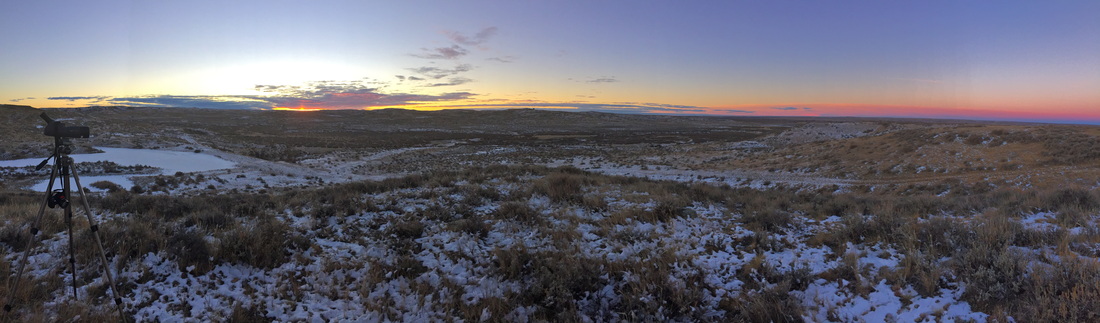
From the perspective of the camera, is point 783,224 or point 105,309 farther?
point 783,224

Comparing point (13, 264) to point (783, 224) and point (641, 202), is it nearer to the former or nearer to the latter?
point (641, 202)

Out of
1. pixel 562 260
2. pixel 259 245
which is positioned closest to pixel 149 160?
pixel 259 245

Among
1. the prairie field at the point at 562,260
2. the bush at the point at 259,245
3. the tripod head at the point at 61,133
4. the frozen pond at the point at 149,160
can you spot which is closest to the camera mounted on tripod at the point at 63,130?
the tripod head at the point at 61,133

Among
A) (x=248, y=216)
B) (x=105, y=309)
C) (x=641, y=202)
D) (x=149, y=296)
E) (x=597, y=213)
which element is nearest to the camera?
(x=105, y=309)

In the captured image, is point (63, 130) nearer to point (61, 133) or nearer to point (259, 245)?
point (61, 133)

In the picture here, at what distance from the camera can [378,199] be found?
1008cm

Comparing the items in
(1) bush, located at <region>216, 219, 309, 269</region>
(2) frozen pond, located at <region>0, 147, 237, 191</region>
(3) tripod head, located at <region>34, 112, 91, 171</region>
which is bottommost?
(2) frozen pond, located at <region>0, 147, 237, 191</region>

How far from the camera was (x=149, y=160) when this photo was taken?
2180 cm

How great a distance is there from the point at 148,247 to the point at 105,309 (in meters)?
1.51

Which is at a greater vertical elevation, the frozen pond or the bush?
the bush

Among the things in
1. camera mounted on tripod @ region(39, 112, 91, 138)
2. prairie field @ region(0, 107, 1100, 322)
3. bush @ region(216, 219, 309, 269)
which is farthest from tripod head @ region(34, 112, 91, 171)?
bush @ region(216, 219, 309, 269)

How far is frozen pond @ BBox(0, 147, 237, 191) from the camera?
1858 cm

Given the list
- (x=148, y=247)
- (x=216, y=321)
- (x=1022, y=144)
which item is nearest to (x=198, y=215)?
(x=148, y=247)

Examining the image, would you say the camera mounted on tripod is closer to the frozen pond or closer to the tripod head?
the tripod head
